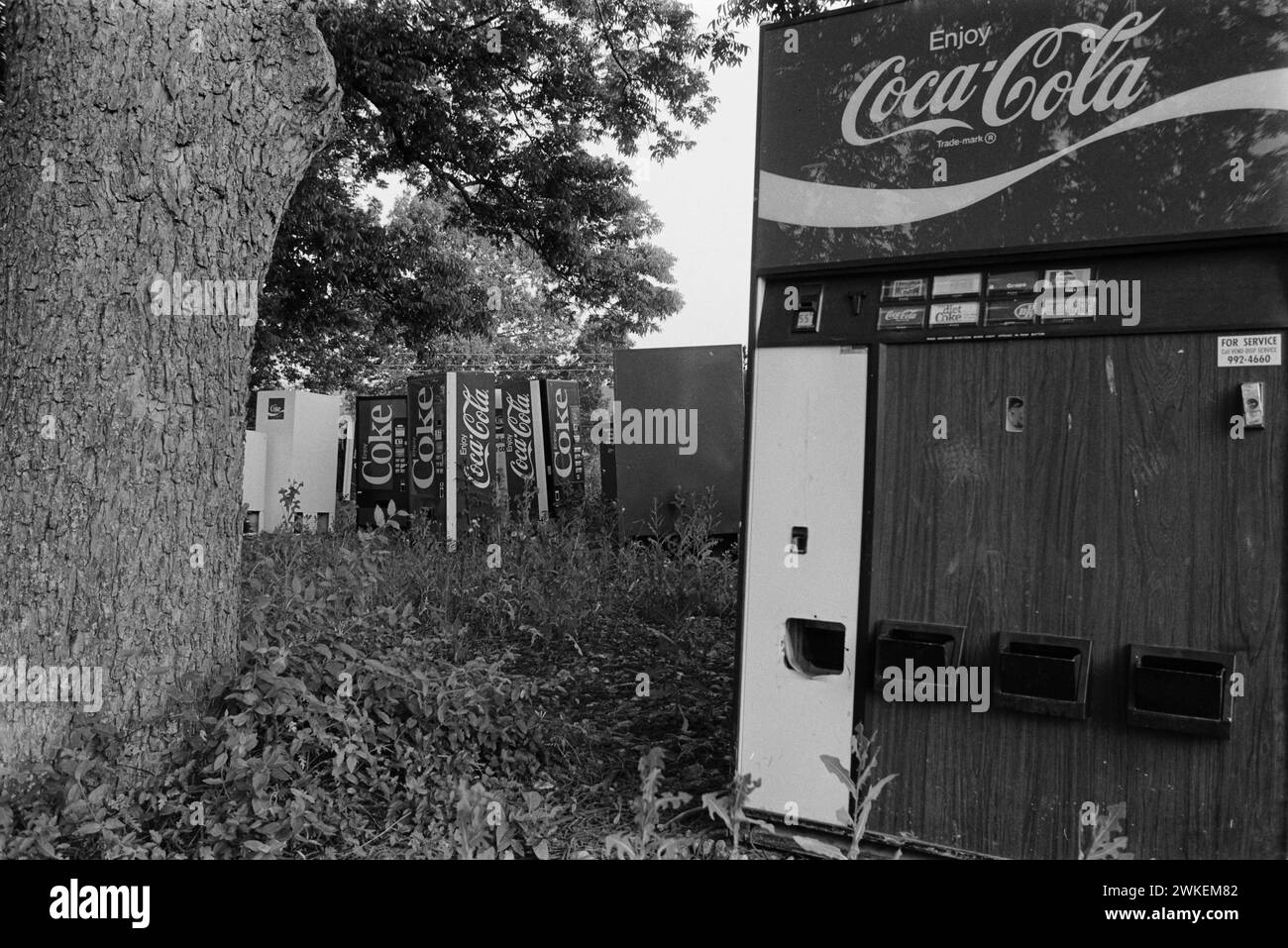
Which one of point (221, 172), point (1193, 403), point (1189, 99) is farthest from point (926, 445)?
point (221, 172)

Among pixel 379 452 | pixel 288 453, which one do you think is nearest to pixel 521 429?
pixel 379 452

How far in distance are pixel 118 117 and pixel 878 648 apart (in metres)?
3.13

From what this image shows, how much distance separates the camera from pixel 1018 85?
3055 mm

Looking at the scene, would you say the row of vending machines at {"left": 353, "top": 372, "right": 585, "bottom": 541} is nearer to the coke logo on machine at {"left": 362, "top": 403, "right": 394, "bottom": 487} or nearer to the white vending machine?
the coke logo on machine at {"left": 362, "top": 403, "right": 394, "bottom": 487}

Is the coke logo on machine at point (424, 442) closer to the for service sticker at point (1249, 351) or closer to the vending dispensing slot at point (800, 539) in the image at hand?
the vending dispensing slot at point (800, 539)

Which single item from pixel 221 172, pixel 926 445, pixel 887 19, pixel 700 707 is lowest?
pixel 700 707

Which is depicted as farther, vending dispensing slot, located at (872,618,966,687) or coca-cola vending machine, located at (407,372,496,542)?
coca-cola vending machine, located at (407,372,496,542)

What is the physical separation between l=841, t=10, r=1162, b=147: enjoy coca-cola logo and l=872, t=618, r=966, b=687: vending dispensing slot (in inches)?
63.2

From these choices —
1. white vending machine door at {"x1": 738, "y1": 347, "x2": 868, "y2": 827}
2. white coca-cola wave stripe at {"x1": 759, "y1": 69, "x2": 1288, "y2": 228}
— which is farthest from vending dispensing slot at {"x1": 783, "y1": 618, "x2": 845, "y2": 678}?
white coca-cola wave stripe at {"x1": 759, "y1": 69, "x2": 1288, "y2": 228}

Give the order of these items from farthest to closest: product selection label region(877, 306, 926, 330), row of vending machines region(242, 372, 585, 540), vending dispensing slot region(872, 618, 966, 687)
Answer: row of vending machines region(242, 372, 585, 540)
product selection label region(877, 306, 926, 330)
vending dispensing slot region(872, 618, 966, 687)

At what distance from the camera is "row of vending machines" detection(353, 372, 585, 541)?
10.6 meters

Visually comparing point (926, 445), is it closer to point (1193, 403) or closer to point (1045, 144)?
point (1193, 403)

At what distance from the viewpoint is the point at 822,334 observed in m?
3.35

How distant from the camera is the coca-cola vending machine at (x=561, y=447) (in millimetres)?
11797
